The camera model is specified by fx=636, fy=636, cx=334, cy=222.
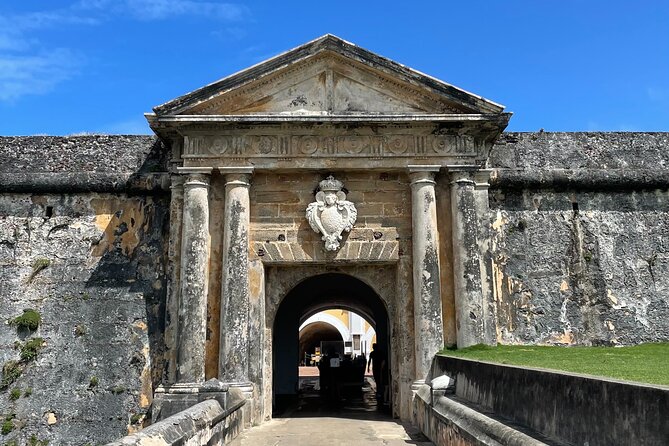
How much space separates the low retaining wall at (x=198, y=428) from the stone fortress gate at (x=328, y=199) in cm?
124

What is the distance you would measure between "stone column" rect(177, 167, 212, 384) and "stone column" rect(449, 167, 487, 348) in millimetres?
3470

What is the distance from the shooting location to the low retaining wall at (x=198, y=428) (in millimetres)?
4457

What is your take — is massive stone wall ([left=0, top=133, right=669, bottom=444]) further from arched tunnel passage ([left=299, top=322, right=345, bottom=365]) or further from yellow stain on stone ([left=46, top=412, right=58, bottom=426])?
arched tunnel passage ([left=299, top=322, right=345, bottom=365])

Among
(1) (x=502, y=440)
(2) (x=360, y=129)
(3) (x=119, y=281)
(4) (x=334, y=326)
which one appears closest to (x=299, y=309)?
(3) (x=119, y=281)

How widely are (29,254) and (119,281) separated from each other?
1577 millimetres

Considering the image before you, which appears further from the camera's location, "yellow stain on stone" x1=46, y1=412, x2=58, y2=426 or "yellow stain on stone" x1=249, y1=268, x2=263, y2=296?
"yellow stain on stone" x1=46, y1=412, x2=58, y2=426

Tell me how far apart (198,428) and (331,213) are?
4.13 m

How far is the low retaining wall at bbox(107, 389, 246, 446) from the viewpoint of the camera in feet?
14.6

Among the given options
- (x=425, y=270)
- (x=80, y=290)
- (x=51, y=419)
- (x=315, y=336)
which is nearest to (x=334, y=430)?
(x=425, y=270)

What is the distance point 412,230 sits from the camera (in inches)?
356

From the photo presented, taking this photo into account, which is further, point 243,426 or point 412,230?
point 412,230

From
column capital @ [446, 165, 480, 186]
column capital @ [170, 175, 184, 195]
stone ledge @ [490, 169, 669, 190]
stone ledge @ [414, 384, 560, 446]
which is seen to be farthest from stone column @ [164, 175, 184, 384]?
stone ledge @ [490, 169, 669, 190]

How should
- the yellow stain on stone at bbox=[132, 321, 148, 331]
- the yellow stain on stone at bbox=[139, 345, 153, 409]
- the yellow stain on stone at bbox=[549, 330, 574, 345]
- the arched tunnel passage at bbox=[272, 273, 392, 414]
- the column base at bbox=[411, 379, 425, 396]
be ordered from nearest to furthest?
the column base at bbox=[411, 379, 425, 396] < the yellow stain on stone at bbox=[139, 345, 153, 409] < the yellow stain on stone at bbox=[132, 321, 148, 331] < the yellow stain on stone at bbox=[549, 330, 574, 345] < the arched tunnel passage at bbox=[272, 273, 392, 414]

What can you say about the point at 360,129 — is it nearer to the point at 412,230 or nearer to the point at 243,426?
the point at 412,230
